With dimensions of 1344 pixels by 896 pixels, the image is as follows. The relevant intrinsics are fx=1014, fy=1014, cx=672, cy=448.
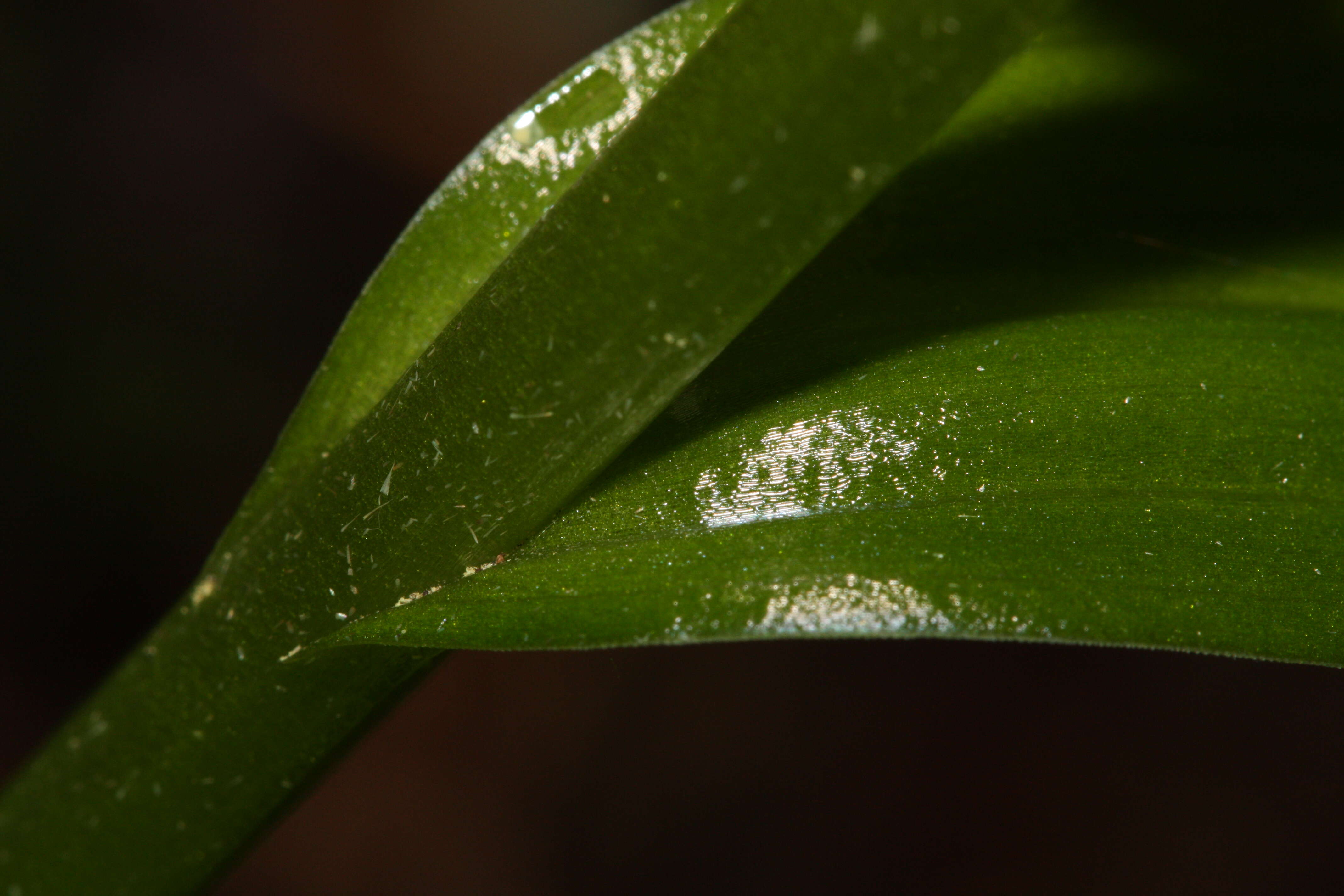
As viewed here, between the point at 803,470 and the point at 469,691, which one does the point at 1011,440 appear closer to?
the point at 803,470

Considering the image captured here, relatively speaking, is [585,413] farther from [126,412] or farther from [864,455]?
[126,412]

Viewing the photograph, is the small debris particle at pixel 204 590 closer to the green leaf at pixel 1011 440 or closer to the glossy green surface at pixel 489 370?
the glossy green surface at pixel 489 370

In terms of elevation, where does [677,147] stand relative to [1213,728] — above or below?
above

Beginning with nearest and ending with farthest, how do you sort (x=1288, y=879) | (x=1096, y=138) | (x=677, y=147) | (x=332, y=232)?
(x=677, y=147)
(x=1096, y=138)
(x=1288, y=879)
(x=332, y=232)

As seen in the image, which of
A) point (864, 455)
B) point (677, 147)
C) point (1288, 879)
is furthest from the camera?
point (1288, 879)

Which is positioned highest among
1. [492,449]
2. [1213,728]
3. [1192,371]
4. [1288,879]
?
[492,449]

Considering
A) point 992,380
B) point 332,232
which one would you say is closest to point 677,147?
point 992,380

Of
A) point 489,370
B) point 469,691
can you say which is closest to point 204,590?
point 489,370

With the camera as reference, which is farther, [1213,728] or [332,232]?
[332,232]
